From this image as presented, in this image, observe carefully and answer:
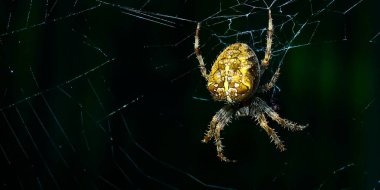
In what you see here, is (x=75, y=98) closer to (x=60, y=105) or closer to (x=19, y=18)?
(x=60, y=105)

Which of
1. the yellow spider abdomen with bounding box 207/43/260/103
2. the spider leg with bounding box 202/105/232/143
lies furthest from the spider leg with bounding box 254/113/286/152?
the yellow spider abdomen with bounding box 207/43/260/103

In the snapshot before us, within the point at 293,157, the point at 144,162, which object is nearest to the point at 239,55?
the point at 293,157

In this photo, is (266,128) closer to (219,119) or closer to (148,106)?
(219,119)

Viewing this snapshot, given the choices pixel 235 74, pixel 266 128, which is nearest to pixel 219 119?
pixel 266 128

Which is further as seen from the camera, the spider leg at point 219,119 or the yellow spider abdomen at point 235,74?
the spider leg at point 219,119

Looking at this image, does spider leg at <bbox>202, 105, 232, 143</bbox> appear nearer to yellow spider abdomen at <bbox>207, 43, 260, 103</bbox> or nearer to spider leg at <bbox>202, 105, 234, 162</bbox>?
spider leg at <bbox>202, 105, 234, 162</bbox>

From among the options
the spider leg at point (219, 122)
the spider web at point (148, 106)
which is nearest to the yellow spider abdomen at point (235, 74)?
the spider leg at point (219, 122)

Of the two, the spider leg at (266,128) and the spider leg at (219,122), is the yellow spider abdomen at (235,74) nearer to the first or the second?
the spider leg at (266,128)

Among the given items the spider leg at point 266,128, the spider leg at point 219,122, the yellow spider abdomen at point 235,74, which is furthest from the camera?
the spider leg at point 219,122
